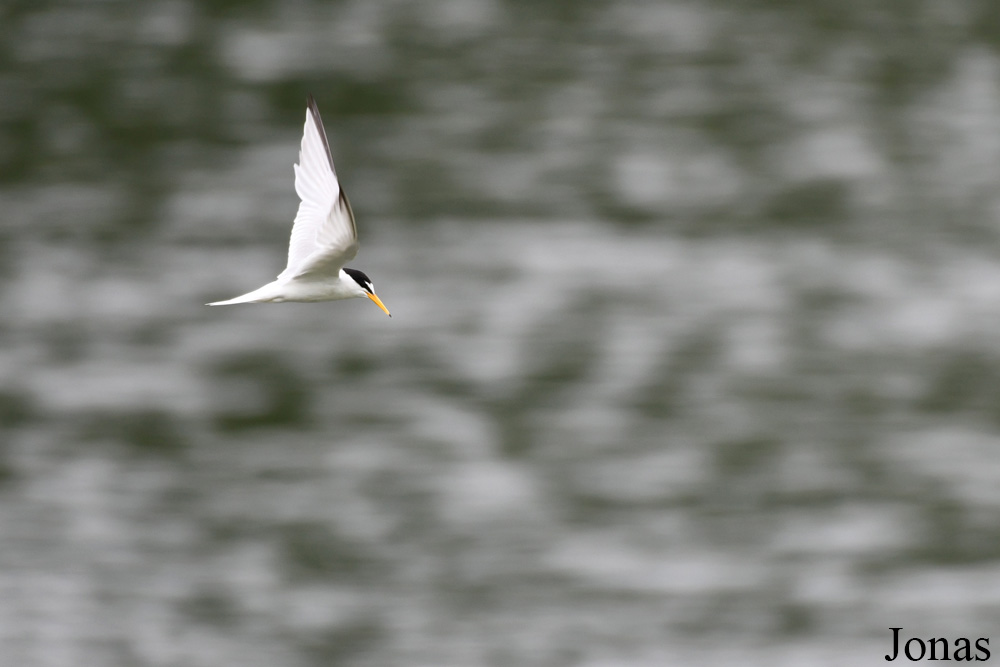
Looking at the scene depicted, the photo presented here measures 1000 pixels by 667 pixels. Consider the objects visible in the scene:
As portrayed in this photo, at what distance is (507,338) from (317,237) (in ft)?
11.5

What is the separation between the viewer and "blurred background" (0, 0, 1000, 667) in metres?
6.17

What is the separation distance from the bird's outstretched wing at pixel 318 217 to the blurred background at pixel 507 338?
2.51m

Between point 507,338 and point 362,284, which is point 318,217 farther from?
point 507,338

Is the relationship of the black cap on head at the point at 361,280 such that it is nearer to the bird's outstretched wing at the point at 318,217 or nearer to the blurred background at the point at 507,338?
the bird's outstretched wing at the point at 318,217

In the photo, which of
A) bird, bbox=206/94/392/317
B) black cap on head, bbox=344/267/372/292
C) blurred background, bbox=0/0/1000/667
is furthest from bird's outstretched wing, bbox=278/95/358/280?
blurred background, bbox=0/0/1000/667

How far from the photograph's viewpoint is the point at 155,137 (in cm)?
833

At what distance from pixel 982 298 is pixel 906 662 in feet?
7.40

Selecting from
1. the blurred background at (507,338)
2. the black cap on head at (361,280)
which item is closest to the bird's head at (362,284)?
the black cap on head at (361,280)

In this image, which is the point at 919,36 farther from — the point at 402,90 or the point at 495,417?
the point at 495,417

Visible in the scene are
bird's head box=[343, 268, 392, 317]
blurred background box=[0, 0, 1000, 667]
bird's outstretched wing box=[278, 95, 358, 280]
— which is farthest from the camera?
blurred background box=[0, 0, 1000, 667]

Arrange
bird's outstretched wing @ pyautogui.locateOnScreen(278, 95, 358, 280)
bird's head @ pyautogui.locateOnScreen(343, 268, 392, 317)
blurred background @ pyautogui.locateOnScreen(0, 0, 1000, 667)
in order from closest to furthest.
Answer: bird's outstretched wing @ pyautogui.locateOnScreen(278, 95, 358, 280)
bird's head @ pyautogui.locateOnScreen(343, 268, 392, 317)
blurred background @ pyautogui.locateOnScreen(0, 0, 1000, 667)

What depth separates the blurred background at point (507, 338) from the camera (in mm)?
6172

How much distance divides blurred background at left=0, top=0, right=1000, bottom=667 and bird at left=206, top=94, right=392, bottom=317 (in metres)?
2.48

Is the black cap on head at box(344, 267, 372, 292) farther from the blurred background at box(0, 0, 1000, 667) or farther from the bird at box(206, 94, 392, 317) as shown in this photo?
the blurred background at box(0, 0, 1000, 667)
